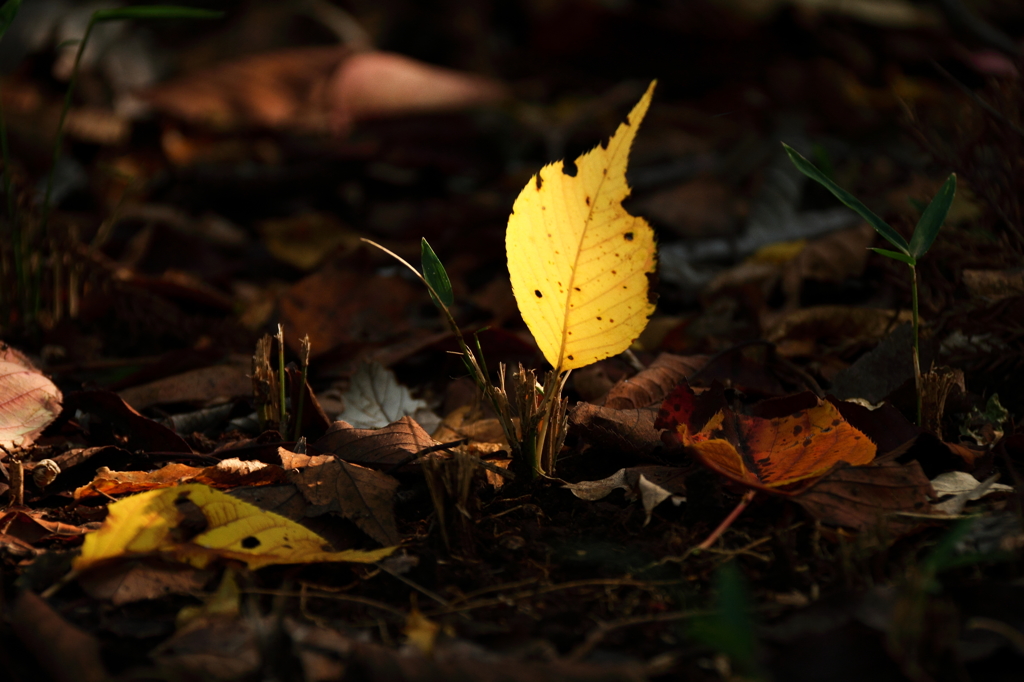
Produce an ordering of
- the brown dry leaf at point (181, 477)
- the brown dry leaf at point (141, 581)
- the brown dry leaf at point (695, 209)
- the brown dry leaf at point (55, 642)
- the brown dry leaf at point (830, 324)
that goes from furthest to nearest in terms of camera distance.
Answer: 1. the brown dry leaf at point (695, 209)
2. the brown dry leaf at point (830, 324)
3. the brown dry leaf at point (181, 477)
4. the brown dry leaf at point (141, 581)
5. the brown dry leaf at point (55, 642)

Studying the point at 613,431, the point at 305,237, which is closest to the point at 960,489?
the point at 613,431

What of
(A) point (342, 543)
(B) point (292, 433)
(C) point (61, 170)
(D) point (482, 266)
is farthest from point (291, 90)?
(A) point (342, 543)

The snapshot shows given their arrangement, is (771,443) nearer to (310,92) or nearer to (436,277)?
(436,277)

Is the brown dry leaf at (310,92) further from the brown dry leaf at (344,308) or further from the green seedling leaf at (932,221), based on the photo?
the green seedling leaf at (932,221)

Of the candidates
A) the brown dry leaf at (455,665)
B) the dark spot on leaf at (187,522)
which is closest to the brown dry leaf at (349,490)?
the dark spot on leaf at (187,522)

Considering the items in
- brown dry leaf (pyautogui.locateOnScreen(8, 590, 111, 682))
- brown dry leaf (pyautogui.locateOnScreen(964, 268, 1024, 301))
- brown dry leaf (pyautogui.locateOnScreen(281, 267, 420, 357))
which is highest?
brown dry leaf (pyautogui.locateOnScreen(964, 268, 1024, 301))

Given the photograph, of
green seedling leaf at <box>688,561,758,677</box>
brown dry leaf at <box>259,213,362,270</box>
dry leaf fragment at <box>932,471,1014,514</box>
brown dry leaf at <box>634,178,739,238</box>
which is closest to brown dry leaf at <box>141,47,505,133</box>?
brown dry leaf at <box>259,213,362,270</box>

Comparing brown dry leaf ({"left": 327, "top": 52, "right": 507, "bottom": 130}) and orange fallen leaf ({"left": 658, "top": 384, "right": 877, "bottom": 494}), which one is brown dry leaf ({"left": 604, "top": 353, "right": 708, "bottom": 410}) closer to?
orange fallen leaf ({"left": 658, "top": 384, "right": 877, "bottom": 494})
